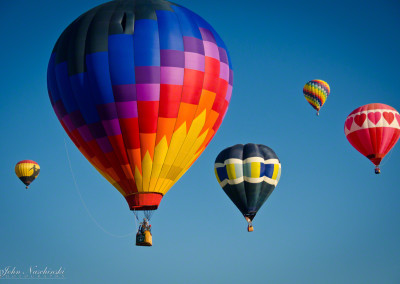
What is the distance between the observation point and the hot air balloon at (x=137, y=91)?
1989cm

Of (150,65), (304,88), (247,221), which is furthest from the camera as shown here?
(304,88)

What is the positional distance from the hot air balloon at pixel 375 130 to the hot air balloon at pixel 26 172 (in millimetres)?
14753

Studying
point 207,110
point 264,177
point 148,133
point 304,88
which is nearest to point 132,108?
point 148,133

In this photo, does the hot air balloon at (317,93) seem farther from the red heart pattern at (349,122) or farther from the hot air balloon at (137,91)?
the hot air balloon at (137,91)

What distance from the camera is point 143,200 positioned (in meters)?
20.1

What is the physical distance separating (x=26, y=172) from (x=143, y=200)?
15653 millimetres

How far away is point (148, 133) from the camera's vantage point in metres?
20.0

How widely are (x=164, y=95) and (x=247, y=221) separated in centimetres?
799

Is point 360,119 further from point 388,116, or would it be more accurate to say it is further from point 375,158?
point 375,158

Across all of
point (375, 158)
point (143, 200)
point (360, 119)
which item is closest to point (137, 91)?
point (143, 200)

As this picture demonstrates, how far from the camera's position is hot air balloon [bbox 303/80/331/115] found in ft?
110

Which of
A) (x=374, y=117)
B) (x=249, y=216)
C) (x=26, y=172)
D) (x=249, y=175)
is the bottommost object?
(x=249, y=216)

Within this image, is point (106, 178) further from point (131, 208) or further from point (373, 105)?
point (373, 105)

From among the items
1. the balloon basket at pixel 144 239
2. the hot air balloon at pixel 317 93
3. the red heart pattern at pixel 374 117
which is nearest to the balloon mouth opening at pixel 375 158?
the red heart pattern at pixel 374 117
